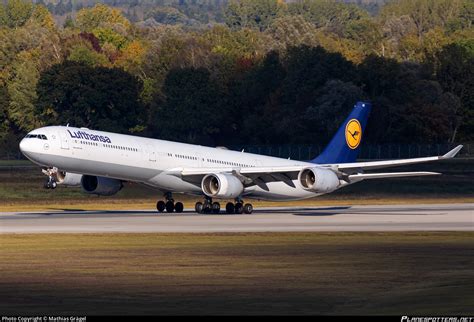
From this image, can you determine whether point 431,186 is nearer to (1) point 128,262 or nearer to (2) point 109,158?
(2) point 109,158

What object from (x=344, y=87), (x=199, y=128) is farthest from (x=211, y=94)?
(x=344, y=87)

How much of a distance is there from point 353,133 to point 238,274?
131 ft

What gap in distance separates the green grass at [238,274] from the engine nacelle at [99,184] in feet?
56.2

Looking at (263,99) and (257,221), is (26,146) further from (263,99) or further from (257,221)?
(263,99)

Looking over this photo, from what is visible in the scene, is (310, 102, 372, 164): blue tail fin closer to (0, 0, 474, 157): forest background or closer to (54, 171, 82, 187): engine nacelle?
(54, 171, 82, 187): engine nacelle

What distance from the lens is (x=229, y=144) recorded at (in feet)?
427

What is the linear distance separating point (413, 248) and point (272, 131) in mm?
84680

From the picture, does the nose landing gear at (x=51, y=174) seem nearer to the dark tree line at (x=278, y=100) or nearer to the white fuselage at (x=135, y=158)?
the white fuselage at (x=135, y=158)

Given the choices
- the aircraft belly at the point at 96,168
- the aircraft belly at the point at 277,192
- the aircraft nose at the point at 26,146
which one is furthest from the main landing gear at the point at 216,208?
the aircraft nose at the point at 26,146

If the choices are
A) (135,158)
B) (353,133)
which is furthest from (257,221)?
(353,133)

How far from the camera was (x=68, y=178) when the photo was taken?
64.2 metres

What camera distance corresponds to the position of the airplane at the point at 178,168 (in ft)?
197

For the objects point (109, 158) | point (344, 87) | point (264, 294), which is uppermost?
point (344, 87)

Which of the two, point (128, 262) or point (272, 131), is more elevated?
point (272, 131)
